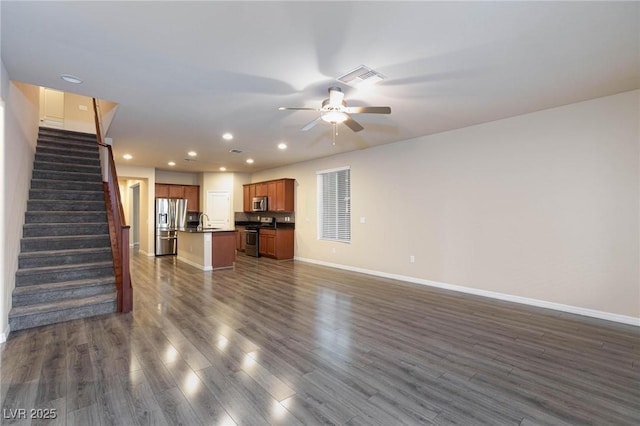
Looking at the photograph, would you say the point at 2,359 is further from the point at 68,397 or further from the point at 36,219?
the point at 36,219

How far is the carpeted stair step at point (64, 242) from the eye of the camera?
405cm

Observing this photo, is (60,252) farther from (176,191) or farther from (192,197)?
(192,197)

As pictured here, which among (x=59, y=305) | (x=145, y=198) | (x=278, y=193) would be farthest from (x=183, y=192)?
(x=59, y=305)

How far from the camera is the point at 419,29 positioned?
7.58 feet

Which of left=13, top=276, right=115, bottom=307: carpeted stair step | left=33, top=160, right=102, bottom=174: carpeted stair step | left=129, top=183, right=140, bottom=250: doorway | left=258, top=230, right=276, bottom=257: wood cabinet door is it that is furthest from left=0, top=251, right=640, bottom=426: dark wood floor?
left=129, top=183, right=140, bottom=250: doorway

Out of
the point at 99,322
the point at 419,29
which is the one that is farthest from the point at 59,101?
the point at 419,29

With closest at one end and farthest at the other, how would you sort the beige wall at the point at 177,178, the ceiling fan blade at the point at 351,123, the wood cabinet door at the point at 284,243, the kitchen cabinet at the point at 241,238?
1. the ceiling fan blade at the point at 351,123
2. the wood cabinet door at the point at 284,243
3. the beige wall at the point at 177,178
4. the kitchen cabinet at the point at 241,238

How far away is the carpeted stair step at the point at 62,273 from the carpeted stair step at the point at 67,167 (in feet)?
7.21

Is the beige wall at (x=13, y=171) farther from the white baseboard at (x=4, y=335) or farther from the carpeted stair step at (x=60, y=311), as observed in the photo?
the carpeted stair step at (x=60, y=311)

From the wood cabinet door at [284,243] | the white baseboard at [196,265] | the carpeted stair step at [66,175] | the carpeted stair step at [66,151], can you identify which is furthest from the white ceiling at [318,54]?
the wood cabinet door at [284,243]

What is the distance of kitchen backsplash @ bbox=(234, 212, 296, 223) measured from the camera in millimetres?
8850

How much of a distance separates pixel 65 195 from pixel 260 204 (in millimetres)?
4832

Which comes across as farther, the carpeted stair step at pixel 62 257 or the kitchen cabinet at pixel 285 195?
the kitchen cabinet at pixel 285 195

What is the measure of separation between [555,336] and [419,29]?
3.34 metres
